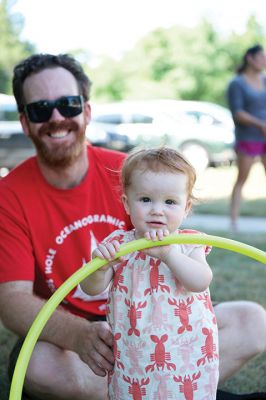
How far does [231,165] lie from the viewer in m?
17.8

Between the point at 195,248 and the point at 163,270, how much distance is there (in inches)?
5.5

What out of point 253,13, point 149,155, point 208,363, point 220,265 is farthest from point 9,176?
→ point 253,13

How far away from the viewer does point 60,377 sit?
275cm

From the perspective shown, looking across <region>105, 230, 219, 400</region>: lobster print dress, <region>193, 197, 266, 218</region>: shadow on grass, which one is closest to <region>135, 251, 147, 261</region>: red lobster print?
<region>105, 230, 219, 400</region>: lobster print dress

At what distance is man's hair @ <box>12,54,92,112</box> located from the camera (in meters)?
3.19

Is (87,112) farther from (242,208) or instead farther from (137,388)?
(242,208)

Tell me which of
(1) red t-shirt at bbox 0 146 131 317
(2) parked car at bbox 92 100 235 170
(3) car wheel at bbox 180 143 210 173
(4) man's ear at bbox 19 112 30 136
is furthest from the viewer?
(2) parked car at bbox 92 100 235 170

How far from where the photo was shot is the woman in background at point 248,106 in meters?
6.72

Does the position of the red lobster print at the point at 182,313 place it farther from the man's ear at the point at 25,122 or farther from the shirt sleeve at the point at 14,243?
the man's ear at the point at 25,122

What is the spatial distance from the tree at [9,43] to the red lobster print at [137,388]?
74.2 feet

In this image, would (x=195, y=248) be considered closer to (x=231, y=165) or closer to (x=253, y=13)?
(x=231, y=165)

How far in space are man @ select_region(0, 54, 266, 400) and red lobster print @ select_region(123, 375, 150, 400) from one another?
422 mm

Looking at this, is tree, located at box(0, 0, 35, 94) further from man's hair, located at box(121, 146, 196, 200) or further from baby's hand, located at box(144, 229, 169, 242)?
baby's hand, located at box(144, 229, 169, 242)

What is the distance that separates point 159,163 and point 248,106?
4929 millimetres
